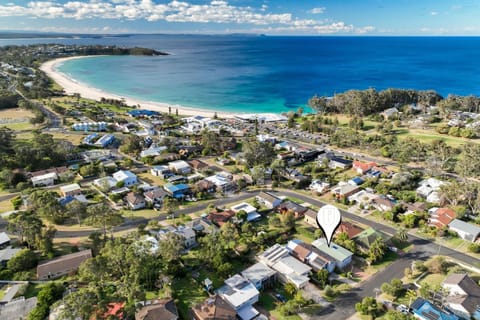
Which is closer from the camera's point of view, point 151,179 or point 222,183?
point 222,183

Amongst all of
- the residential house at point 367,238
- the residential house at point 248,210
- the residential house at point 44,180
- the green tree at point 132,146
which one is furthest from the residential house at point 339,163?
the residential house at point 44,180

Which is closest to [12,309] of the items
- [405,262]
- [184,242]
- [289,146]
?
[184,242]

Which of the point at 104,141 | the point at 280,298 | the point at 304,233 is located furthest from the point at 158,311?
the point at 104,141

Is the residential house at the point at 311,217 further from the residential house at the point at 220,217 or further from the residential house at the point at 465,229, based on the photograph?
the residential house at the point at 465,229

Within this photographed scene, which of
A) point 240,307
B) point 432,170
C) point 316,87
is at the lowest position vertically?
point 240,307

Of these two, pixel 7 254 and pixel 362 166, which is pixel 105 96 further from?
pixel 362 166

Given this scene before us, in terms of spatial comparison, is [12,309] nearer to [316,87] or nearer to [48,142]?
[48,142]
